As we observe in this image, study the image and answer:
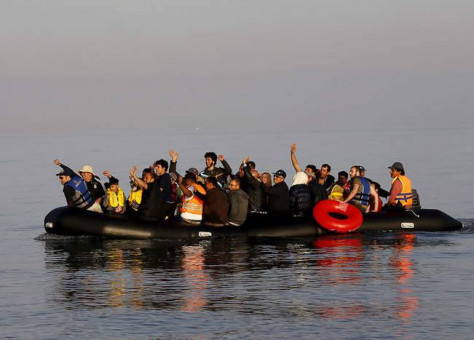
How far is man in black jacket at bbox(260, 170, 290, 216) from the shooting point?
2280cm

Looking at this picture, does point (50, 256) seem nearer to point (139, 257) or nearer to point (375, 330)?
point (139, 257)

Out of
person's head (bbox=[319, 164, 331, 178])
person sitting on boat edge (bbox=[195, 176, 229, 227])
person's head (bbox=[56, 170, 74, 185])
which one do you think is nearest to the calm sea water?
person sitting on boat edge (bbox=[195, 176, 229, 227])

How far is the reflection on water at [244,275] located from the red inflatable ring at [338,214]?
26 cm

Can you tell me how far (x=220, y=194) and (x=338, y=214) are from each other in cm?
270

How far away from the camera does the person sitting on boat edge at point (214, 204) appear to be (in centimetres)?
2155

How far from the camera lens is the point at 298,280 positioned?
17594mm

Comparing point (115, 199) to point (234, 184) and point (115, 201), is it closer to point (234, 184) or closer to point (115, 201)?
point (115, 201)

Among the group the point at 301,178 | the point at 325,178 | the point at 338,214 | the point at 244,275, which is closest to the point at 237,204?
the point at 301,178

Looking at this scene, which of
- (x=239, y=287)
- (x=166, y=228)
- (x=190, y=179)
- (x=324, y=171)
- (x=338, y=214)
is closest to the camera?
(x=239, y=287)

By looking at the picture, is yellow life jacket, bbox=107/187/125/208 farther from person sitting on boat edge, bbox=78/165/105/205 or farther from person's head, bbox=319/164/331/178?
person's head, bbox=319/164/331/178

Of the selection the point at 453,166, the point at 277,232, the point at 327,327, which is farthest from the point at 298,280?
the point at 453,166

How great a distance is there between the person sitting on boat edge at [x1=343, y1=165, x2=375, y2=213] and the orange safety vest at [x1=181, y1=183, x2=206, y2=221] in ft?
9.87

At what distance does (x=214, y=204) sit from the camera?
21797 mm

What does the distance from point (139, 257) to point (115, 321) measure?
5.73 metres
